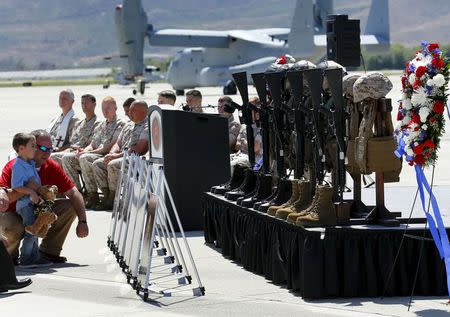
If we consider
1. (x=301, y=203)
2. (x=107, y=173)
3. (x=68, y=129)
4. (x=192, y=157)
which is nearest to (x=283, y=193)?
(x=301, y=203)

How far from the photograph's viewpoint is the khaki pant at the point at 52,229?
10.8 meters

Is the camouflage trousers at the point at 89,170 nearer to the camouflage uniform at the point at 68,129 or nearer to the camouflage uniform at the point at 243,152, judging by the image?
the camouflage uniform at the point at 68,129

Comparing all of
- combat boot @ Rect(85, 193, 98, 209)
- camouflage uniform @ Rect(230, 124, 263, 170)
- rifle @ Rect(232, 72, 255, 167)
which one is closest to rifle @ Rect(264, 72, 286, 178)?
rifle @ Rect(232, 72, 255, 167)

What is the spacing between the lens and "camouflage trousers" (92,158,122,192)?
1506 cm

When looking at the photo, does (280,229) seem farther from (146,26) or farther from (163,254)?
(146,26)

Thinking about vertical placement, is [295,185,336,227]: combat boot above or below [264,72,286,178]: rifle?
below

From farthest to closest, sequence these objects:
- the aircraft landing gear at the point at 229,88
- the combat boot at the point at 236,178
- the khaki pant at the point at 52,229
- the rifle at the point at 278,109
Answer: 1. the aircraft landing gear at the point at 229,88
2. the combat boot at the point at 236,178
3. the khaki pant at the point at 52,229
4. the rifle at the point at 278,109

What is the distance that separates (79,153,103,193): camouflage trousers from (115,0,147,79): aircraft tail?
2240 inches

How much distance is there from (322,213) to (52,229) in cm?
305

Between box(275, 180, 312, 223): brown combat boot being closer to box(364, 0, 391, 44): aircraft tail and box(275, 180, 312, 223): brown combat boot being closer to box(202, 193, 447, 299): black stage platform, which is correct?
box(202, 193, 447, 299): black stage platform

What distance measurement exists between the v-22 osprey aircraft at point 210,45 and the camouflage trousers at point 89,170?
50002 mm

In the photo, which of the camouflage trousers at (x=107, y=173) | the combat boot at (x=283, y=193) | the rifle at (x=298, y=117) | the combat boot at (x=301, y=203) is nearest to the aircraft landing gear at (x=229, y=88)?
the camouflage trousers at (x=107, y=173)

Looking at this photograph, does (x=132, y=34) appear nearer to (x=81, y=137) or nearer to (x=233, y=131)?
(x=81, y=137)

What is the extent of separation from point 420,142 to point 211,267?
2888 mm
